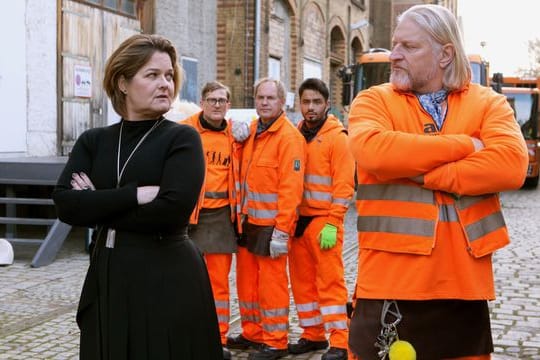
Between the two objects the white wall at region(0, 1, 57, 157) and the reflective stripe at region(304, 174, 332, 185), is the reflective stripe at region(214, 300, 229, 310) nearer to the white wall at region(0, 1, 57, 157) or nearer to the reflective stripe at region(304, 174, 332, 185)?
the reflective stripe at region(304, 174, 332, 185)

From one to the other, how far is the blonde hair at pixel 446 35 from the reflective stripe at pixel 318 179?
2.79 m

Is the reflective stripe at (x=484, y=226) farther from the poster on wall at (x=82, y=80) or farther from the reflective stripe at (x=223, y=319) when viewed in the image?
the poster on wall at (x=82, y=80)

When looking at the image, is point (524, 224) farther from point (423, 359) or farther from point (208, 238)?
point (423, 359)

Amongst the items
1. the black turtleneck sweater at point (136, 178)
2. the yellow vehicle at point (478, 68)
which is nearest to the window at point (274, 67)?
the yellow vehicle at point (478, 68)

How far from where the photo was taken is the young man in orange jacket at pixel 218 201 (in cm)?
584

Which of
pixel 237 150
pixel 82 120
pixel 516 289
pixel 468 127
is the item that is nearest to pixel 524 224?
pixel 516 289

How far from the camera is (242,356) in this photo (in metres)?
5.84

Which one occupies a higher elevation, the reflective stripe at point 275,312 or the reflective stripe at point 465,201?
the reflective stripe at point 465,201

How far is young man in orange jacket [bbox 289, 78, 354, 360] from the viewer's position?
5.71 m

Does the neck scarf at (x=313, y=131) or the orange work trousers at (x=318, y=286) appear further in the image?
the neck scarf at (x=313, y=131)

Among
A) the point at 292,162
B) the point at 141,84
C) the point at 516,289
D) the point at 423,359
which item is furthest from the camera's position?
the point at 516,289

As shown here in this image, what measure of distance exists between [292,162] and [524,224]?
383 inches

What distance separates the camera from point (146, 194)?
3.08m

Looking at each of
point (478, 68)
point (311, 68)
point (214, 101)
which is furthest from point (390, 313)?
point (311, 68)
